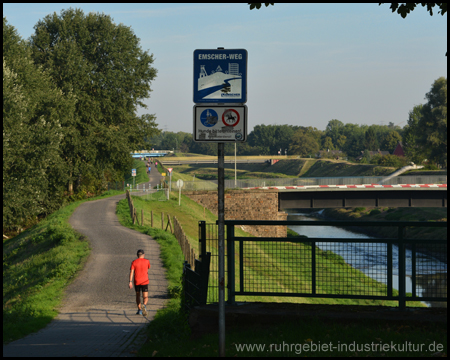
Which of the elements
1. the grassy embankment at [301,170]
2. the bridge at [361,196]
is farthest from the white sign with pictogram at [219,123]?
the grassy embankment at [301,170]

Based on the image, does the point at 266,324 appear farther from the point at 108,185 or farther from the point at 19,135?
the point at 108,185

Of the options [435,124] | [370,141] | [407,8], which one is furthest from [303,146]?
[407,8]

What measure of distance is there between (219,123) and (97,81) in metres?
42.9

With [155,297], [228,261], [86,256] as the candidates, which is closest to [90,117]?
[86,256]

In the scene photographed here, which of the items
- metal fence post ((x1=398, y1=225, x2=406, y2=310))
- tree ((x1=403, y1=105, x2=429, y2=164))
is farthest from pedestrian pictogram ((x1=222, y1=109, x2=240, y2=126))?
tree ((x1=403, y1=105, x2=429, y2=164))

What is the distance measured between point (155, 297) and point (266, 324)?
7.06m

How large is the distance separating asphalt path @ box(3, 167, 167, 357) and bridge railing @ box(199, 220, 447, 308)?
233 centimetres

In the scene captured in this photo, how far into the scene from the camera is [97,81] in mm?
45969

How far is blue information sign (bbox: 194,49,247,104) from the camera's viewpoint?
5.71 m

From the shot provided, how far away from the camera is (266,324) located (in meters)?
6.96

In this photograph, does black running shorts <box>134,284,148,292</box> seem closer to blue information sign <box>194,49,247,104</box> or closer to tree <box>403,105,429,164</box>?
blue information sign <box>194,49,247,104</box>

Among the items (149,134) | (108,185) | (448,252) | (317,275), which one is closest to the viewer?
(448,252)

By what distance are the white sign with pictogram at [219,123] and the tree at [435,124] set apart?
72.7m

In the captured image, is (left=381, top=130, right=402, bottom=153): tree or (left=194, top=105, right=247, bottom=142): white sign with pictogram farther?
(left=381, top=130, right=402, bottom=153): tree
